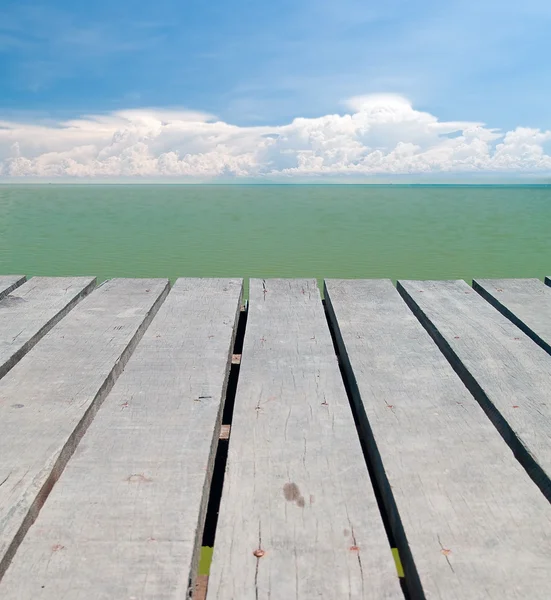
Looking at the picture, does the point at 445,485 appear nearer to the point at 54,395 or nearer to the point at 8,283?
the point at 54,395

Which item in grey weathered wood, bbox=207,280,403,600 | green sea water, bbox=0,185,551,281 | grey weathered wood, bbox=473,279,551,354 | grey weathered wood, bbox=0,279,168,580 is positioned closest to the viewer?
grey weathered wood, bbox=207,280,403,600

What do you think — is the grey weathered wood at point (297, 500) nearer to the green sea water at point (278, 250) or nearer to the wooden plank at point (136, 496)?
the wooden plank at point (136, 496)

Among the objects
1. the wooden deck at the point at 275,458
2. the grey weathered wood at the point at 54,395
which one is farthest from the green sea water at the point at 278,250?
the wooden deck at the point at 275,458

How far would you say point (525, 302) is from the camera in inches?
125

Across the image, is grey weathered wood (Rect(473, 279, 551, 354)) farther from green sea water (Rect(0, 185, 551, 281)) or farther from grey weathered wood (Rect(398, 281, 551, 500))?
green sea water (Rect(0, 185, 551, 281))

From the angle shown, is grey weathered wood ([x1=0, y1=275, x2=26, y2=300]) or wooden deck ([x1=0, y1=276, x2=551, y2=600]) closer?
wooden deck ([x1=0, y1=276, x2=551, y2=600])

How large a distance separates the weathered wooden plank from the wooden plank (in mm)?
441

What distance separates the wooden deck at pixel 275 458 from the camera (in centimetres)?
120

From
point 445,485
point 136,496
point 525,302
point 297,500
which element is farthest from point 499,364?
point 136,496

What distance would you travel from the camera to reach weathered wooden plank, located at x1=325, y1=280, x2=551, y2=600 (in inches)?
47.1

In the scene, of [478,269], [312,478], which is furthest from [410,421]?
[478,269]

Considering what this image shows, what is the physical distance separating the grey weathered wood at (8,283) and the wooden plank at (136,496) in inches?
56.5

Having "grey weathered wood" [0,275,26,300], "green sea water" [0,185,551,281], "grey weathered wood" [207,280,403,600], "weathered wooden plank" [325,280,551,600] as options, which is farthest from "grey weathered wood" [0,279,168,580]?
"green sea water" [0,185,551,281]

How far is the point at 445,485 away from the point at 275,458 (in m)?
0.41
